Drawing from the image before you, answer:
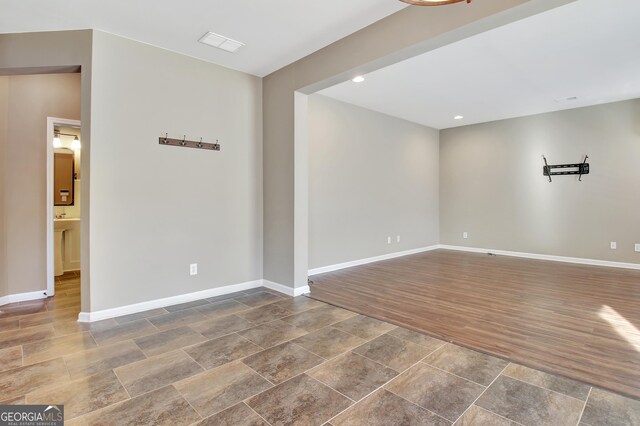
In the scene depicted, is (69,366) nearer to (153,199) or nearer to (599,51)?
(153,199)

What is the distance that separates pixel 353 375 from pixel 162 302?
94.5 inches

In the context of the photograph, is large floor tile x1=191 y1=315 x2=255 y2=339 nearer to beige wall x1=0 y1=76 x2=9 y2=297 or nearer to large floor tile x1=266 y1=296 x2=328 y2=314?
large floor tile x1=266 y1=296 x2=328 y2=314

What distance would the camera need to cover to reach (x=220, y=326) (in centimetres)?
305

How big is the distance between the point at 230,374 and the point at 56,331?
188 centimetres

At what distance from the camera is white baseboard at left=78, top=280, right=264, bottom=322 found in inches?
125

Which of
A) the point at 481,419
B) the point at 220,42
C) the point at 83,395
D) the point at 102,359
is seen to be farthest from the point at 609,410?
the point at 220,42

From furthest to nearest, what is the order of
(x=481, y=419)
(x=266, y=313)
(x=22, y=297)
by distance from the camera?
(x=22, y=297) < (x=266, y=313) < (x=481, y=419)

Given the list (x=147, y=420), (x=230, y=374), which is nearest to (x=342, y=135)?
(x=230, y=374)

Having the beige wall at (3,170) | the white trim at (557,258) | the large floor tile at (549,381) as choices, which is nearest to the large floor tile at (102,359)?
the beige wall at (3,170)

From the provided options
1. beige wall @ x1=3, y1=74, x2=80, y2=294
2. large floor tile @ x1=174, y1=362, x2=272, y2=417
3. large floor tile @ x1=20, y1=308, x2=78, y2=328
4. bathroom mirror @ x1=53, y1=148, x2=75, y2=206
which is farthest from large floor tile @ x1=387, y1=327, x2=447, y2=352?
bathroom mirror @ x1=53, y1=148, x2=75, y2=206

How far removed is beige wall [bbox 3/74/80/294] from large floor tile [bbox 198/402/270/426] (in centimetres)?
352

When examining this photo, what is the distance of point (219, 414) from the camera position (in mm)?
1784

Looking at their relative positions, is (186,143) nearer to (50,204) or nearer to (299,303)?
(50,204)

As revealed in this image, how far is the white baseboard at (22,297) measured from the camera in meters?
3.71
